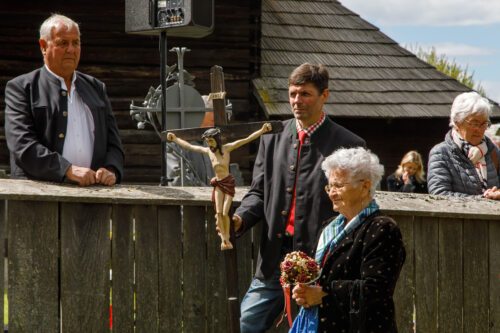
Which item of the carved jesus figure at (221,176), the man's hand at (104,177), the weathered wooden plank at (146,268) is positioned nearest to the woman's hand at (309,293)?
the carved jesus figure at (221,176)

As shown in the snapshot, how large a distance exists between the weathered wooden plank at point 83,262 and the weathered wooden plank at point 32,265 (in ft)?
0.17

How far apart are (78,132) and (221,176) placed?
866mm

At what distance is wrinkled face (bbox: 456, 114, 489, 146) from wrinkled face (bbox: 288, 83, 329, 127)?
3.54ft

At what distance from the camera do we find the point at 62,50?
529 centimetres

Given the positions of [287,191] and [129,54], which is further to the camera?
[129,54]

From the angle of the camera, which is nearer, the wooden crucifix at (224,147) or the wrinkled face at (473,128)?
the wooden crucifix at (224,147)

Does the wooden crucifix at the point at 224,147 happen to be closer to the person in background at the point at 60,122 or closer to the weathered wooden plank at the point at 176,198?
the weathered wooden plank at the point at 176,198

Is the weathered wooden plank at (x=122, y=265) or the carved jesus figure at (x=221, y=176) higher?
the carved jesus figure at (x=221, y=176)

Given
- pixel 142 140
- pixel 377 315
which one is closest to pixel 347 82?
pixel 142 140

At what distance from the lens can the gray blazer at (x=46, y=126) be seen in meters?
5.09

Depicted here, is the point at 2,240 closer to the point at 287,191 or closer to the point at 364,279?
the point at 287,191

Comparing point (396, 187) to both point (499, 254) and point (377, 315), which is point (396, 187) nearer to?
point (499, 254)

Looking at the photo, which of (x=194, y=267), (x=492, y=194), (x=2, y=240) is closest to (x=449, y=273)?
(x=492, y=194)

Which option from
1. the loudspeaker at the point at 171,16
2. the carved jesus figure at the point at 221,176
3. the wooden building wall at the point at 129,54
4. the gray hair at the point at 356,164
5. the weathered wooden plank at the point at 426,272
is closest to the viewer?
the gray hair at the point at 356,164
